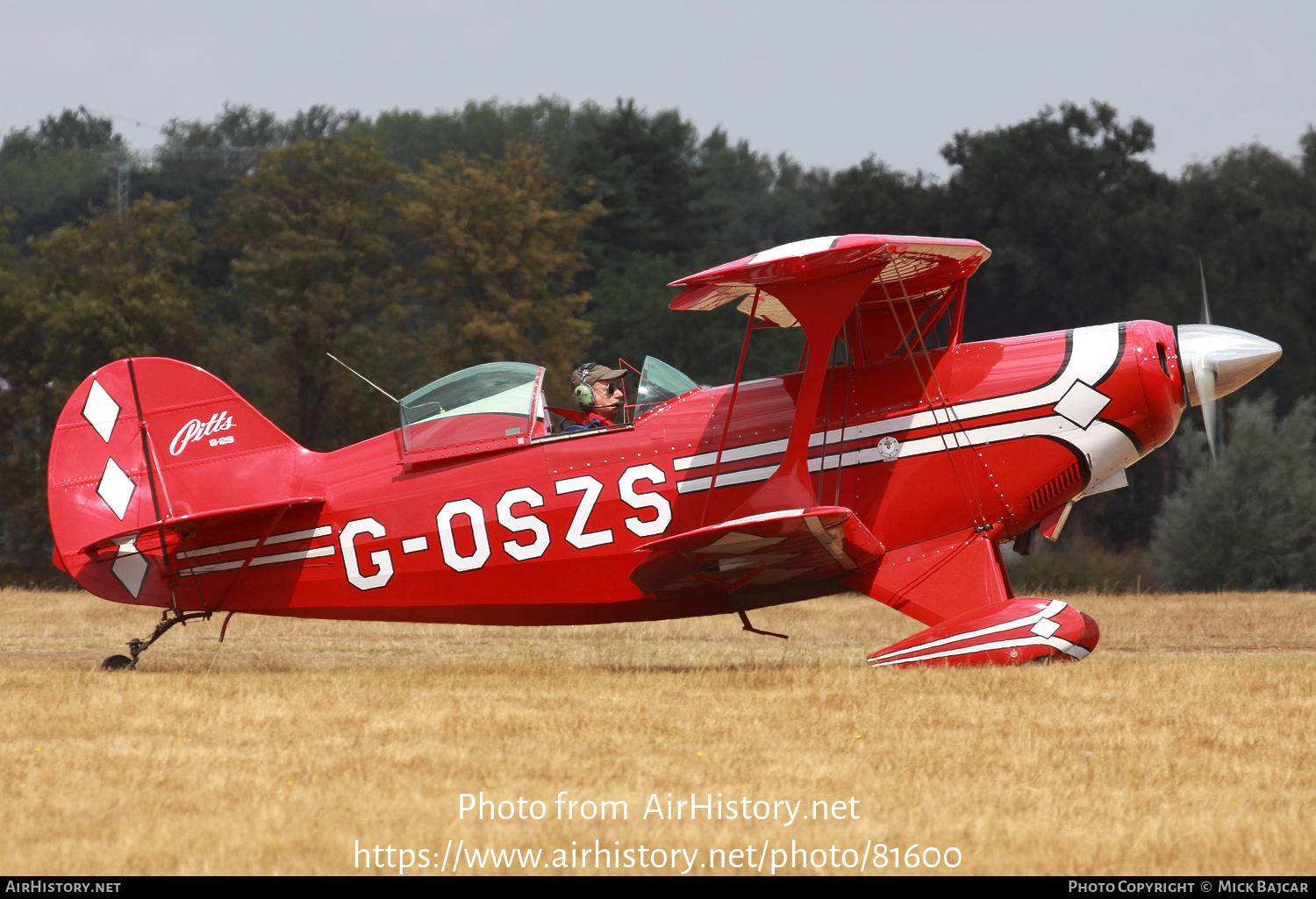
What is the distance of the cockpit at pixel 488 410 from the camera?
379 inches

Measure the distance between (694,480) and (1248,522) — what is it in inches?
854

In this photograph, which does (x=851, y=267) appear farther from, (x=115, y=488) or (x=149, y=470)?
(x=115, y=488)

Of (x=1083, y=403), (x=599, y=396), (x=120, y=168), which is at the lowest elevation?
(x=1083, y=403)

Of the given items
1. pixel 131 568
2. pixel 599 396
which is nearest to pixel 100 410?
pixel 131 568

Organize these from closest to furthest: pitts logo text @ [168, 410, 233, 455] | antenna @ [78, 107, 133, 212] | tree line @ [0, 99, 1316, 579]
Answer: pitts logo text @ [168, 410, 233, 455] → tree line @ [0, 99, 1316, 579] → antenna @ [78, 107, 133, 212]

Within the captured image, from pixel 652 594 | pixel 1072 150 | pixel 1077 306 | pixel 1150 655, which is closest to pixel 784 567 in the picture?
pixel 652 594

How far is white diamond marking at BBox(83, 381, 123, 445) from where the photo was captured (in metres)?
10.0

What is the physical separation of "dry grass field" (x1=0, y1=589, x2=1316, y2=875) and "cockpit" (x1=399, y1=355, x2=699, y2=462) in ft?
5.56

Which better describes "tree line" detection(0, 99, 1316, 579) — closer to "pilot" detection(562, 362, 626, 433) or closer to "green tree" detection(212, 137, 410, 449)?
"green tree" detection(212, 137, 410, 449)

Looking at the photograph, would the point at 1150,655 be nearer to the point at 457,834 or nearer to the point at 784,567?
the point at 784,567

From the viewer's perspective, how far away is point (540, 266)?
114 ft

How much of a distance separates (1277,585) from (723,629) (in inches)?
671

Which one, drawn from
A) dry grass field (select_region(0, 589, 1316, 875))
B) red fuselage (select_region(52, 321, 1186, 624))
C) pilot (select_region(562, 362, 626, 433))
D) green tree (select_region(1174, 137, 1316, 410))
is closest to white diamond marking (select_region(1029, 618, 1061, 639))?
dry grass field (select_region(0, 589, 1316, 875))

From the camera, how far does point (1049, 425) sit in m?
9.14
